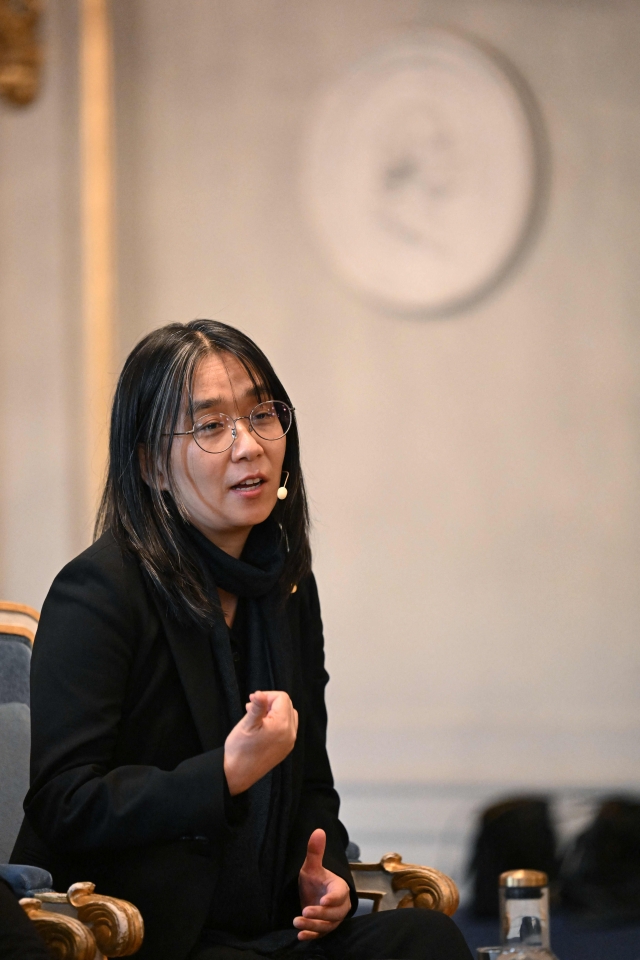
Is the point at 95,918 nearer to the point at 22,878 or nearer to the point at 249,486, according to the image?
the point at 22,878

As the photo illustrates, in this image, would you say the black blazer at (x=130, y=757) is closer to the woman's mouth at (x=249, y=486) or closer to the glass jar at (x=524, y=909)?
the woman's mouth at (x=249, y=486)

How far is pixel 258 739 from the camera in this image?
1.38 metres

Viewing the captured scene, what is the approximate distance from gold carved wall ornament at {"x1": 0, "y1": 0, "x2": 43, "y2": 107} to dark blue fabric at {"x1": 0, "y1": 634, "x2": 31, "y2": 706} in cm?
238

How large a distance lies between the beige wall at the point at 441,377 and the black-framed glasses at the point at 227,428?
7.13 ft

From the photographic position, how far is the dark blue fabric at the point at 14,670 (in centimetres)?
187

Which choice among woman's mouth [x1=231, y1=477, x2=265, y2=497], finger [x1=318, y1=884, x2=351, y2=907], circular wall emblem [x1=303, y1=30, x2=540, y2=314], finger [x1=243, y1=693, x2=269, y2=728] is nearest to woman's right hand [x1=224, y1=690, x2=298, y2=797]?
finger [x1=243, y1=693, x2=269, y2=728]

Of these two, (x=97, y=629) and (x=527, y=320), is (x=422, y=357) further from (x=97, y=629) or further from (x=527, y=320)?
(x=97, y=629)

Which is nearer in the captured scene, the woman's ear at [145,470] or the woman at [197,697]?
the woman at [197,697]

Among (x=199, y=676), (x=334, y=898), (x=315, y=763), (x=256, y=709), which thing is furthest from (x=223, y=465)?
(x=334, y=898)

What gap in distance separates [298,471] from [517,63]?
8.83ft

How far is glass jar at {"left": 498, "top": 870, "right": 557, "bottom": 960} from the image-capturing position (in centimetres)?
130

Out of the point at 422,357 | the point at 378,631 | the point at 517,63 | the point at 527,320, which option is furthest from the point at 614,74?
the point at 378,631

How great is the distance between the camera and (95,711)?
4.81 ft

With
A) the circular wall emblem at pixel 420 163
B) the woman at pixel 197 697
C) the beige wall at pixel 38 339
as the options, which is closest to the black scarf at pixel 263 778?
the woman at pixel 197 697
